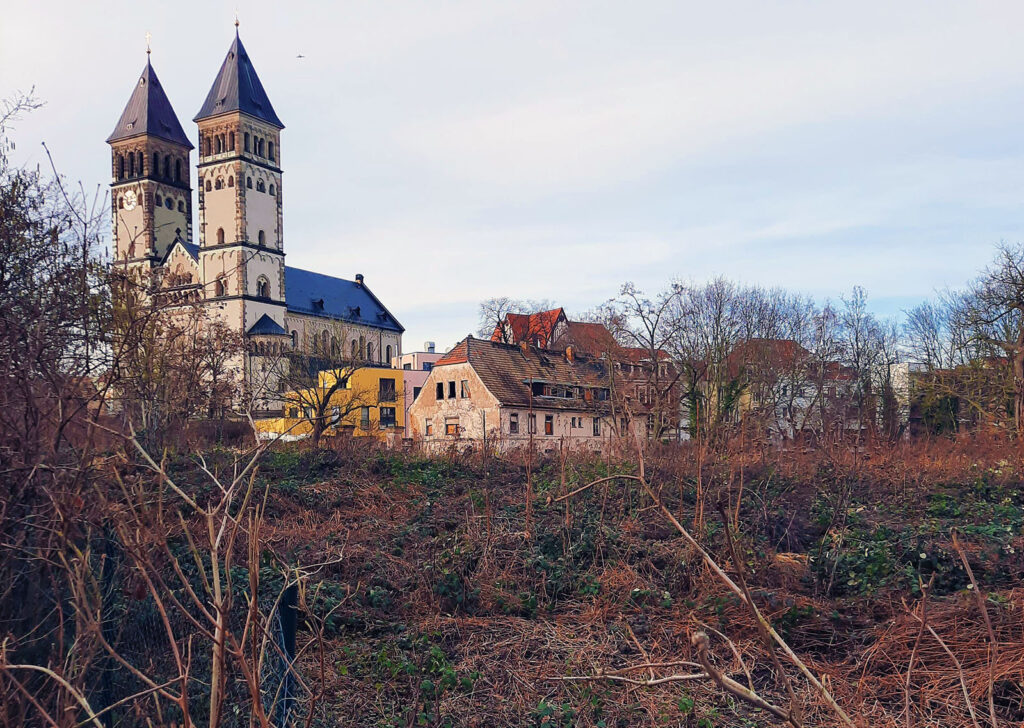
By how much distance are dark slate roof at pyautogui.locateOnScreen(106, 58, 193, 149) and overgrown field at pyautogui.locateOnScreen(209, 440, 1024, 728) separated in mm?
67870

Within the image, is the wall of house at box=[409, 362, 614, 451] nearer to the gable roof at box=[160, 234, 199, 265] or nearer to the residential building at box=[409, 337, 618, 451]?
the residential building at box=[409, 337, 618, 451]

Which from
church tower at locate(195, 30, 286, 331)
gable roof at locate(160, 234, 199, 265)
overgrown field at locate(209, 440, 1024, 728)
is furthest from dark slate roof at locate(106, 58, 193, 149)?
overgrown field at locate(209, 440, 1024, 728)

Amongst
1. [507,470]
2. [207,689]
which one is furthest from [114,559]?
[507,470]

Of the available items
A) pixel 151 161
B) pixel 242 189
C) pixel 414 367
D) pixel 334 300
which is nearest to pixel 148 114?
pixel 151 161

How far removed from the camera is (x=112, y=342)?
656cm

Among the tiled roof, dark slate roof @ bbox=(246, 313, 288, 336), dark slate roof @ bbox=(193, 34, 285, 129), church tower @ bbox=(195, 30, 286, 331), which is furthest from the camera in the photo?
dark slate roof @ bbox=(193, 34, 285, 129)

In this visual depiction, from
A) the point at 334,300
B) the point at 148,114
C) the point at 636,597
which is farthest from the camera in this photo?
the point at 334,300

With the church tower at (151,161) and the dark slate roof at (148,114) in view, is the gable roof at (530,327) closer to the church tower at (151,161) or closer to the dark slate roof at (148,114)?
the church tower at (151,161)

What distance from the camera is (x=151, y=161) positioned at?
70562 mm

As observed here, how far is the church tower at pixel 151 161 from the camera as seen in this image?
6975 cm

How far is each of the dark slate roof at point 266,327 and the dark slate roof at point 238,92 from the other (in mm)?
17419

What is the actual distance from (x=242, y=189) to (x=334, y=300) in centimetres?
1388

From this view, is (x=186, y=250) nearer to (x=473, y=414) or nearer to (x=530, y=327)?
(x=530, y=327)

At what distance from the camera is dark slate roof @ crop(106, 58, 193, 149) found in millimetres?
70250
